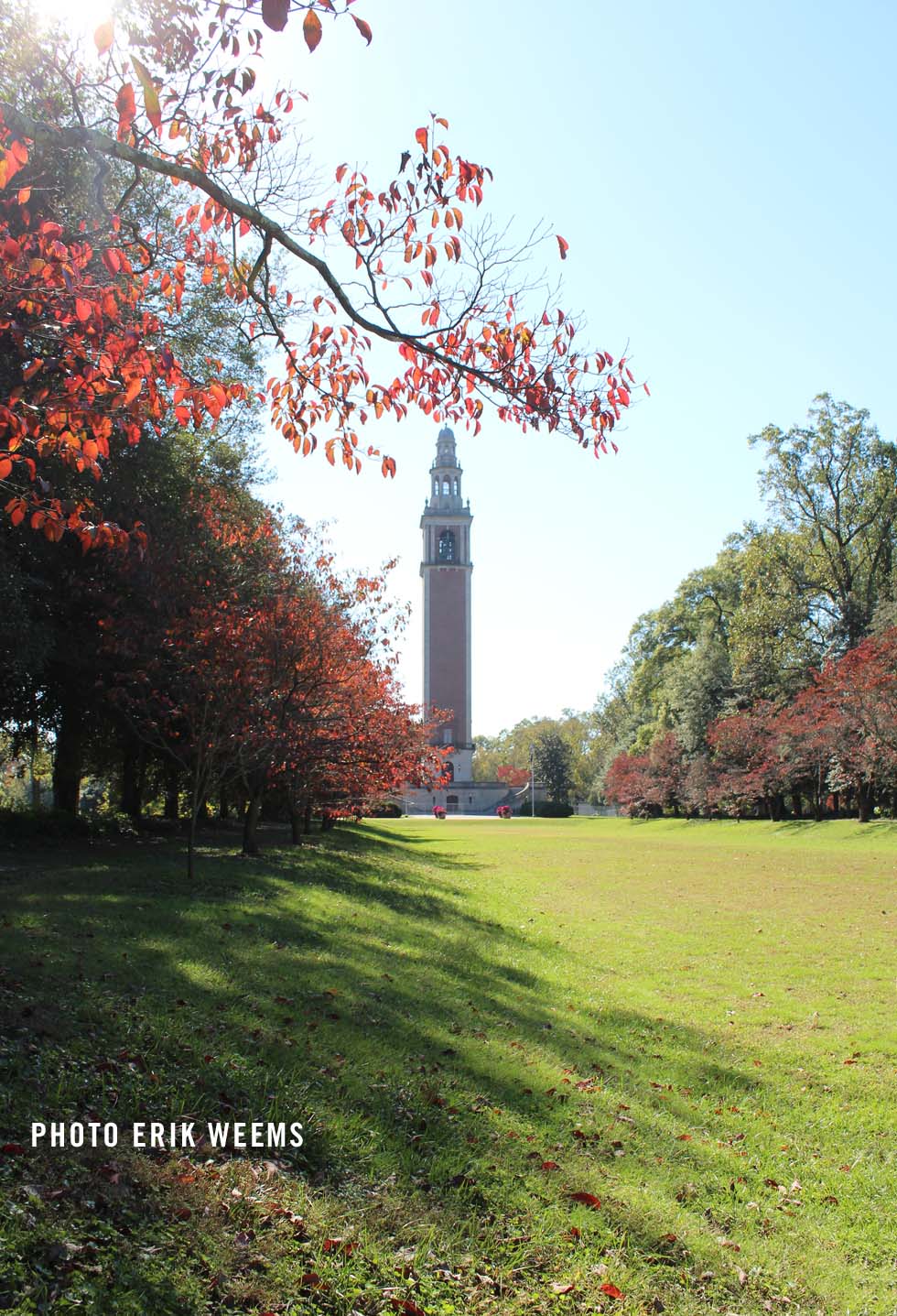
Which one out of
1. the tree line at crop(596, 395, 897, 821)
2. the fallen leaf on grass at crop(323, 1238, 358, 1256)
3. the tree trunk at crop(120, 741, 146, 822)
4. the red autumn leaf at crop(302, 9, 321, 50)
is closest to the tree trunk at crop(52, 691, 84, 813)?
the tree trunk at crop(120, 741, 146, 822)

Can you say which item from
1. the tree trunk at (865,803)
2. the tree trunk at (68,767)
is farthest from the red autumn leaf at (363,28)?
the tree trunk at (865,803)

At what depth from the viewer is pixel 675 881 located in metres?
17.8

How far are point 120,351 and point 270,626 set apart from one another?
31.4ft

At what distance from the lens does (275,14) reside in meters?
2.65

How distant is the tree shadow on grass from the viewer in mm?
4105

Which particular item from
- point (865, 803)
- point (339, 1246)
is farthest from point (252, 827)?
point (865, 803)

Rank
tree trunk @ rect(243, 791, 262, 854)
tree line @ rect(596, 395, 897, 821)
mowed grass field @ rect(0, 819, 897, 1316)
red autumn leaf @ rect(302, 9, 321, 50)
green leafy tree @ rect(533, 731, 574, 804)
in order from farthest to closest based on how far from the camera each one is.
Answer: green leafy tree @ rect(533, 731, 574, 804)
tree line @ rect(596, 395, 897, 821)
tree trunk @ rect(243, 791, 262, 854)
mowed grass field @ rect(0, 819, 897, 1316)
red autumn leaf @ rect(302, 9, 321, 50)

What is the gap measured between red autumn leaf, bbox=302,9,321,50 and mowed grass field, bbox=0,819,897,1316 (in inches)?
162

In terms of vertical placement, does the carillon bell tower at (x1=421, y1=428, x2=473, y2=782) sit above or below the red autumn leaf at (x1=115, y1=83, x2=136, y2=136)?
above

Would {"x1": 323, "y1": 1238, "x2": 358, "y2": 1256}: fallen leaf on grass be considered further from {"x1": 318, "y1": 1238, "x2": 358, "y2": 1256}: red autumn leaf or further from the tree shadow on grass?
the tree shadow on grass

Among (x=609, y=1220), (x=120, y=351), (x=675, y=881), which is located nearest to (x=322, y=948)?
(x=609, y=1220)

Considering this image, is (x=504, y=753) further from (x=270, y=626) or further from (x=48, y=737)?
(x=270, y=626)

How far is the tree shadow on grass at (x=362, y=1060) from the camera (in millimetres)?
4105

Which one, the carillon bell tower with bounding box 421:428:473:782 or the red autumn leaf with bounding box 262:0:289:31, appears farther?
the carillon bell tower with bounding box 421:428:473:782
